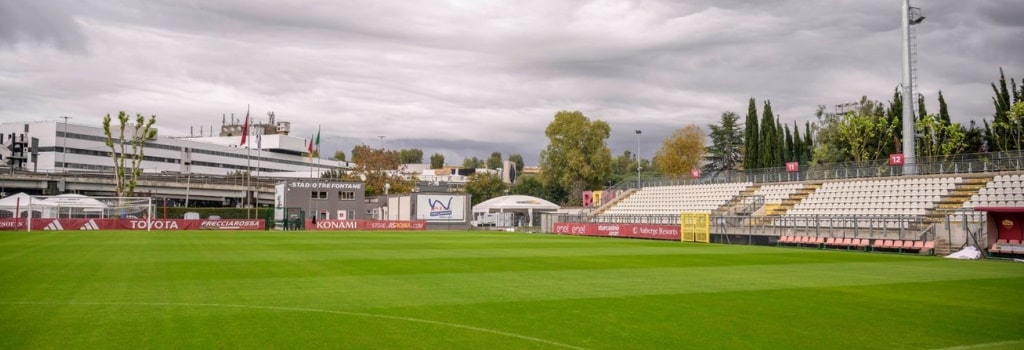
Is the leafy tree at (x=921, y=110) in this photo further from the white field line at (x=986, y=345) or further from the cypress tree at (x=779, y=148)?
the white field line at (x=986, y=345)

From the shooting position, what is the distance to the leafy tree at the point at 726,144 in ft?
334

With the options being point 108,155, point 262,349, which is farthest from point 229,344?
point 108,155

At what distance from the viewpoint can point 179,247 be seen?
1266 inches

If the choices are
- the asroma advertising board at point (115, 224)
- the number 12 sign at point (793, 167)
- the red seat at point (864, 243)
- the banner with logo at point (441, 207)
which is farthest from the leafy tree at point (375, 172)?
the red seat at point (864, 243)

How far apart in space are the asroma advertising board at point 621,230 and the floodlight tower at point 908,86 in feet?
54.5

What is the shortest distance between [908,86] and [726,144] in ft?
176

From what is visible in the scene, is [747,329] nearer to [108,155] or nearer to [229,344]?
[229,344]

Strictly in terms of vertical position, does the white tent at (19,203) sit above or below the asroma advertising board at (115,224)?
above

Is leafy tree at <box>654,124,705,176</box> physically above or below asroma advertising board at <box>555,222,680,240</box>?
above

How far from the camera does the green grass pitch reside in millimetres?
11078

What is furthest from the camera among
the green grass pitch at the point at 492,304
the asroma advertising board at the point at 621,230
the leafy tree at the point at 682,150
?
the leafy tree at the point at 682,150

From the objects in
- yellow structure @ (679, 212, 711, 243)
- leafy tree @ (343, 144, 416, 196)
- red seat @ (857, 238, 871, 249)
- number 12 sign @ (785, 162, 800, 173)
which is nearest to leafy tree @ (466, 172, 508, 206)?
leafy tree @ (343, 144, 416, 196)

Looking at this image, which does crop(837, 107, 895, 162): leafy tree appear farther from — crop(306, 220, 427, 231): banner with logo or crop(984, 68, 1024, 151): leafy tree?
crop(306, 220, 427, 231): banner with logo

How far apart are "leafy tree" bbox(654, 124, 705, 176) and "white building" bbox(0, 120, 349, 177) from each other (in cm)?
4677
